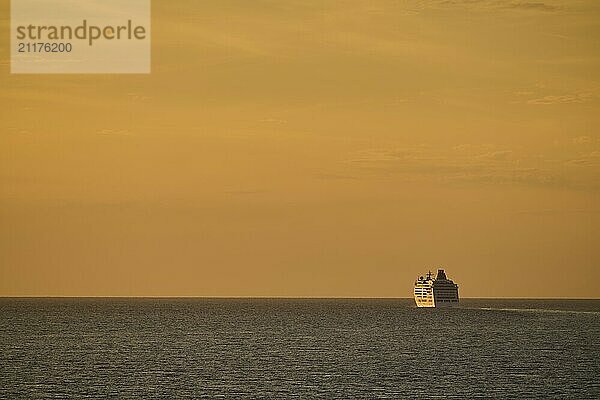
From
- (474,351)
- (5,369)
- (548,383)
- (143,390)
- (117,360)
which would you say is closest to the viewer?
(143,390)

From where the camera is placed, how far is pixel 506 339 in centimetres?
19825

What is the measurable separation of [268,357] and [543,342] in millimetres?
57582

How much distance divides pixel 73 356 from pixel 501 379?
5995cm

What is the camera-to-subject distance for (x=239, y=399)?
97750 mm

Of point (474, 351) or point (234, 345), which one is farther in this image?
point (234, 345)

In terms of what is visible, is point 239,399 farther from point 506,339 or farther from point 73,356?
point 506,339

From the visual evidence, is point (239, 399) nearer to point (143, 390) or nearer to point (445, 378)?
point (143, 390)

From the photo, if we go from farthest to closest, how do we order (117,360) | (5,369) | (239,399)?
(117,360)
(5,369)
(239,399)

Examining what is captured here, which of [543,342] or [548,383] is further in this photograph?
[543,342]

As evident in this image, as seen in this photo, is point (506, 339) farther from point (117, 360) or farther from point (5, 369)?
point (5, 369)

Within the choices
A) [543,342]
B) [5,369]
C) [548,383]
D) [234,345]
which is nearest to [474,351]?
[543,342]

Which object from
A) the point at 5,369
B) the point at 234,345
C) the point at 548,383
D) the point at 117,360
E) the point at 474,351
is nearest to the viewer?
the point at 548,383

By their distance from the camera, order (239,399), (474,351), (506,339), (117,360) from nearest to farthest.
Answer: (239,399), (117,360), (474,351), (506,339)

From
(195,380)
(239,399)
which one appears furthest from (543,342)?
(239,399)
